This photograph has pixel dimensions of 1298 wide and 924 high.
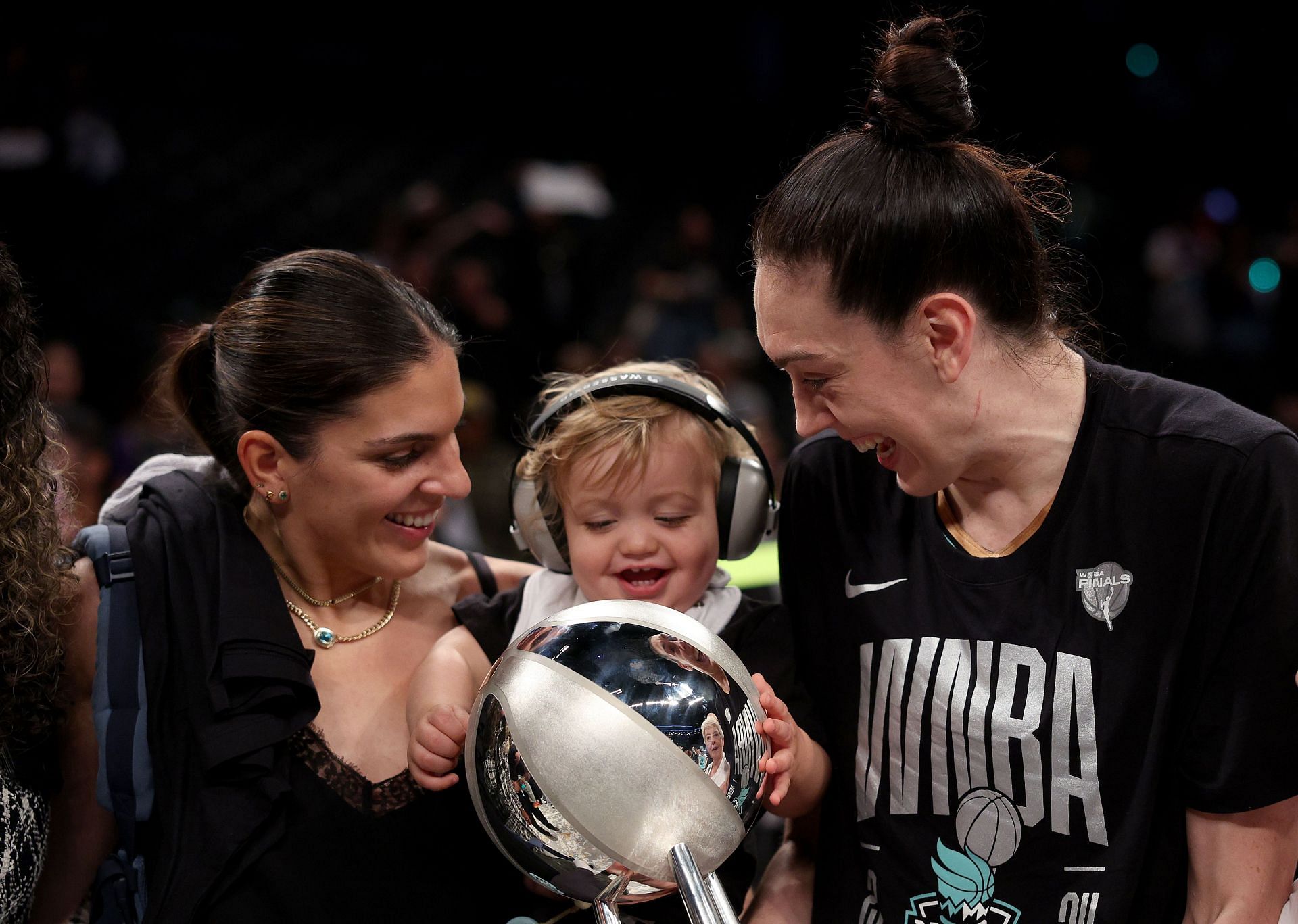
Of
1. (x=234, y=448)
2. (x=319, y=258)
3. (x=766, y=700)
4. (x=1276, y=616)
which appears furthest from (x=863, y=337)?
(x=234, y=448)

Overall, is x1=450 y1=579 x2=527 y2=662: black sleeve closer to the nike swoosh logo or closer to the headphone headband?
the headphone headband

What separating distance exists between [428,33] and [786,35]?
2850 millimetres

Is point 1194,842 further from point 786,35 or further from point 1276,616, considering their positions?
point 786,35

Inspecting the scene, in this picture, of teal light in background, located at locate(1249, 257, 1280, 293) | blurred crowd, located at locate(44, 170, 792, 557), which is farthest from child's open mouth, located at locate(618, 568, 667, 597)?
teal light in background, located at locate(1249, 257, 1280, 293)

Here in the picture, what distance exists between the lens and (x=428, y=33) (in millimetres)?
9188

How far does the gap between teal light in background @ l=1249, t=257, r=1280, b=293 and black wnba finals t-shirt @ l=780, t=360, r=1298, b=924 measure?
21.5 feet

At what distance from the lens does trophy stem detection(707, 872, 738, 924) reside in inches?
43.3

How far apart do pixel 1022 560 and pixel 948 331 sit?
33 cm

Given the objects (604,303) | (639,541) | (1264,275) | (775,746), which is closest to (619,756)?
(775,746)

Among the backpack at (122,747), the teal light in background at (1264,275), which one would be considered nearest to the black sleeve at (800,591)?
the backpack at (122,747)

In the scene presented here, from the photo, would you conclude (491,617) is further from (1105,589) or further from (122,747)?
(1105,589)

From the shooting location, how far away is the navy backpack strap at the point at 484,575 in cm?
212

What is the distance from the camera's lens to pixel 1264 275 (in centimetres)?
746

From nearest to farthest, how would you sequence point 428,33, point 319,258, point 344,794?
point 344,794 → point 319,258 → point 428,33
